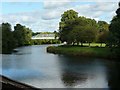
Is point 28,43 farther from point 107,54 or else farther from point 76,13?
point 107,54

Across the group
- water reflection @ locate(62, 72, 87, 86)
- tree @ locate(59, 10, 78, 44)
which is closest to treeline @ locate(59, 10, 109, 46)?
tree @ locate(59, 10, 78, 44)

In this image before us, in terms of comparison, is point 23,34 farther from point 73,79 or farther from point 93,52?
point 73,79

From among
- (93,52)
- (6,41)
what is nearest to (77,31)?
(93,52)

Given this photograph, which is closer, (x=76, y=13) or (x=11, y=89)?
(x=11, y=89)

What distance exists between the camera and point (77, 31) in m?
82.6

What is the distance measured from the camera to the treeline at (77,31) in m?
81.1

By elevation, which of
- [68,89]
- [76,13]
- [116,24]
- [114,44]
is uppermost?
[76,13]

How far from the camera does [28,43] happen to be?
150375 mm

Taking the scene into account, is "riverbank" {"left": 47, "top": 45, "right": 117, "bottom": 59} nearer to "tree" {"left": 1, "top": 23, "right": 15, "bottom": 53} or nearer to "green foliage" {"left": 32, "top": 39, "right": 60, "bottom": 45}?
"tree" {"left": 1, "top": 23, "right": 15, "bottom": 53}

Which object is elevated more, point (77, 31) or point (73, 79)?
point (77, 31)

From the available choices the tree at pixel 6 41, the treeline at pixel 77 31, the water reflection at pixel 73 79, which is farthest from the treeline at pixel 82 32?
the water reflection at pixel 73 79

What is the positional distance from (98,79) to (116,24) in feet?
80.4

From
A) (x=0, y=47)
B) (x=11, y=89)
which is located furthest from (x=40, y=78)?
(x=0, y=47)

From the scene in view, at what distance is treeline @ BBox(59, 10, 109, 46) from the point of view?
81.1 meters
